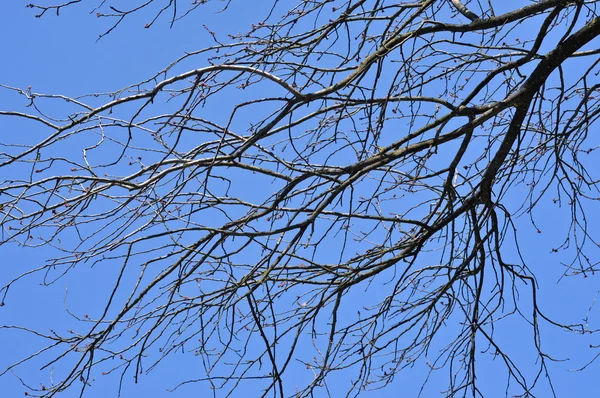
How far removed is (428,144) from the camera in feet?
13.7

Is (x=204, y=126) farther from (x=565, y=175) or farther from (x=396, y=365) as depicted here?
(x=565, y=175)

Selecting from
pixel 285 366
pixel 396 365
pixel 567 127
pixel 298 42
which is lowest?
pixel 285 366

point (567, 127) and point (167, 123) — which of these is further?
point (567, 127)

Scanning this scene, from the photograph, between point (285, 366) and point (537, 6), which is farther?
point (537, 6)

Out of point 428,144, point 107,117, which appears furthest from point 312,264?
point 107,117

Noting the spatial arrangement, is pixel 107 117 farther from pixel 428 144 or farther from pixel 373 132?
pixel 428 144

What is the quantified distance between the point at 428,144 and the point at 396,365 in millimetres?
1469

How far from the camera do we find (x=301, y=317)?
4.46 meters

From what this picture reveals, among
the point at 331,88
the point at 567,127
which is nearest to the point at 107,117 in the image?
the point at 331,88

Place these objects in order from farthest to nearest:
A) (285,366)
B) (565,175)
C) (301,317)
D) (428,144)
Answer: (565,175) < (301,317) < (428,144) < (285,366)

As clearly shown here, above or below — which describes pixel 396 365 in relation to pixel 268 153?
below

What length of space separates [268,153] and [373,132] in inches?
22.6

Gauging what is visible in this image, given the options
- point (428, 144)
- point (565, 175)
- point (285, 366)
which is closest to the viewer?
point (285, 366)

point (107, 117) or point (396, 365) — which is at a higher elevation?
point (107, 117)
